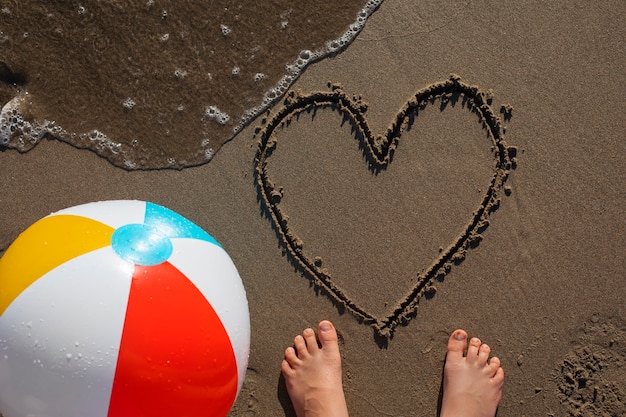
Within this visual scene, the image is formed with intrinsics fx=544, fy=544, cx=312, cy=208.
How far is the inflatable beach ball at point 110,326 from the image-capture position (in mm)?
2164

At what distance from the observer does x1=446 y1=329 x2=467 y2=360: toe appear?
3234 millimetres

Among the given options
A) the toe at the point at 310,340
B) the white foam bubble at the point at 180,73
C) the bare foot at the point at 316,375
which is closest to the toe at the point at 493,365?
the bare foot at the point at 316,375

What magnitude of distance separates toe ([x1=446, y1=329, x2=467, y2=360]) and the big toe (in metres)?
0.68

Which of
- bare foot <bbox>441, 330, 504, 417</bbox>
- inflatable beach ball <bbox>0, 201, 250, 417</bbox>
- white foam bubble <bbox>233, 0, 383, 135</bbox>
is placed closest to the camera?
inflatable beach ball <bbox>0, 201, 250, 417</bbox>

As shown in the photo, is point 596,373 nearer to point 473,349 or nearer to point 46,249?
point 473,349

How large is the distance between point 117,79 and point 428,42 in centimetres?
191

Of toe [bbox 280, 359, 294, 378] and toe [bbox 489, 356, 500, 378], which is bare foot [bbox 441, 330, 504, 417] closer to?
toe [bbox 489, 356, 500, 378]

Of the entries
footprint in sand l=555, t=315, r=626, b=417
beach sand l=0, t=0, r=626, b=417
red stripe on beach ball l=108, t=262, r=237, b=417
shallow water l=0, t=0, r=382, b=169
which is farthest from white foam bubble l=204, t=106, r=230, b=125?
footprint in sand l=555, t=315, r=626, b=417

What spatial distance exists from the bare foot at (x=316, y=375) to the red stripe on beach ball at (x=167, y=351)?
→ 0.94 m

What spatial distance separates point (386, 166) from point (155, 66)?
5.06ft

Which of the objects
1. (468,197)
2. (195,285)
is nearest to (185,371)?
(195,285)

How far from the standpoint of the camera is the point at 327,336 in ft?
10.6

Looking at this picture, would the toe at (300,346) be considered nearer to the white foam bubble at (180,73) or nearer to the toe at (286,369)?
the toe at (286,369)

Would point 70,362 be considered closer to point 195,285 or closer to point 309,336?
point 195,285
